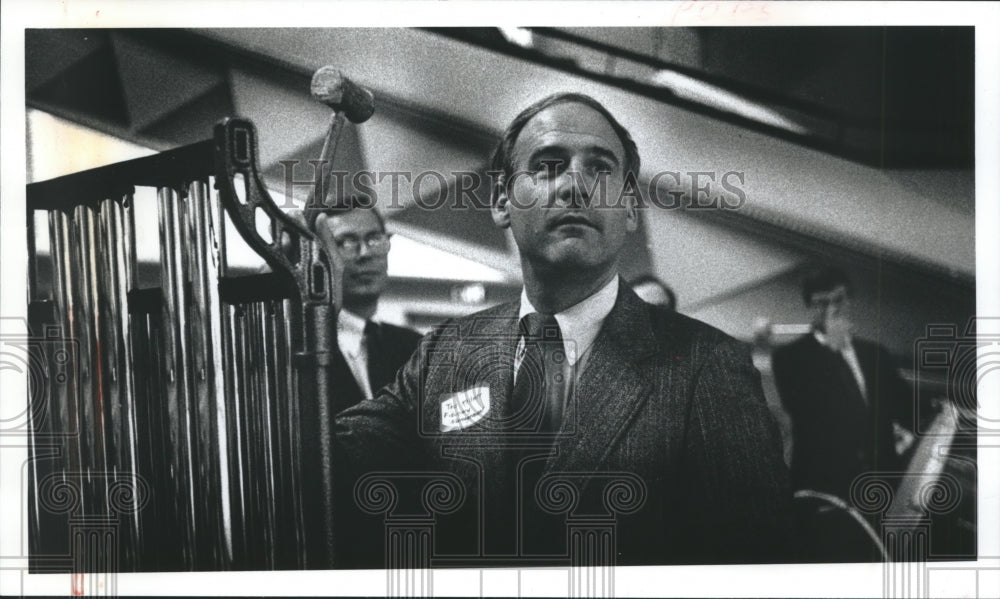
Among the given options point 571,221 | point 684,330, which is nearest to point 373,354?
point 571,221

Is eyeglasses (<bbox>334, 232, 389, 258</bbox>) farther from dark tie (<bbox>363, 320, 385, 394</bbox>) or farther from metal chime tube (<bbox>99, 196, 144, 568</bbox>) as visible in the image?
metal chime tube (<bbox>99, 196, 144, 568</bbox>)

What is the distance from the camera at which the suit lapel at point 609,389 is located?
8.63 ft

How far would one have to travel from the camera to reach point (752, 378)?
2662 mm

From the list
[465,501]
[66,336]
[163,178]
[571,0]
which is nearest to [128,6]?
[163,178]

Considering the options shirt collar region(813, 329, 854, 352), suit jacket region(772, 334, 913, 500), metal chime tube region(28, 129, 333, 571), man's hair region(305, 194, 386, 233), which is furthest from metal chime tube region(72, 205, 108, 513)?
shirt collar region(813, 329, 854, 352)

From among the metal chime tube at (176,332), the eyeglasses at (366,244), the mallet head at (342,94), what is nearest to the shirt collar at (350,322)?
the eyeglasses at (366,244)

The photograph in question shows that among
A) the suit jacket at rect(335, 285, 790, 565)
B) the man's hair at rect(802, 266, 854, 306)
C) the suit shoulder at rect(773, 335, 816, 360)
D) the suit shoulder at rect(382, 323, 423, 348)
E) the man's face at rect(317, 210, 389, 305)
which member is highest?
the man's face at rect(317, 210, 389, 305)

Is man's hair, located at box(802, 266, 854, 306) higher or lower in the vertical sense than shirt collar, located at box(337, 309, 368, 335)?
higher

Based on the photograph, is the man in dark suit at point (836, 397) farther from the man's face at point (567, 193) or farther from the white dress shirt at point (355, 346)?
the white dress shirt at point (355, 346)

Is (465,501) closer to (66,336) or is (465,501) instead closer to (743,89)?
(66,336)

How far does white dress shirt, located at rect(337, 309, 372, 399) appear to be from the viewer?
2639mm

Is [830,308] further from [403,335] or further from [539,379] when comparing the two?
[403,335]

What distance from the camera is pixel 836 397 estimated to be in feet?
8.80

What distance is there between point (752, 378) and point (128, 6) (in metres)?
2.14
